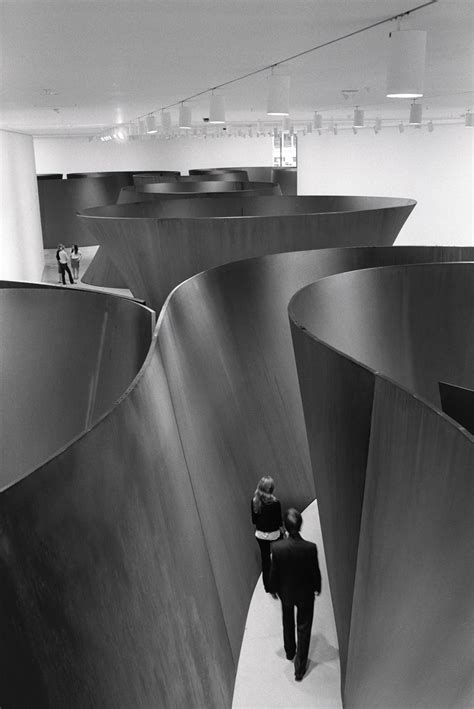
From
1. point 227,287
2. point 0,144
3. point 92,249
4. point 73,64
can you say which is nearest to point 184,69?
point 73,64

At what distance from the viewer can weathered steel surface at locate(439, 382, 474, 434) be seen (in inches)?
212

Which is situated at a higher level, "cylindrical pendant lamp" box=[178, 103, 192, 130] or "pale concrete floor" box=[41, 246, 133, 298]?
"cylindrical pendant lamp" box=[178, 103, 192, 130]

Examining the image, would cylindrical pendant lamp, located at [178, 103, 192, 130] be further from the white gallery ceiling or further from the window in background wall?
the window in background wall

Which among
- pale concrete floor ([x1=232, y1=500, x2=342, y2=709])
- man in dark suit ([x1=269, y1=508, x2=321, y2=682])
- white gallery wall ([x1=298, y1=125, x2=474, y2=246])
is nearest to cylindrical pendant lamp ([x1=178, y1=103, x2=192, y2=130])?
pale concrete floor ([x1=232, y1=500, x2=342, y2=709])

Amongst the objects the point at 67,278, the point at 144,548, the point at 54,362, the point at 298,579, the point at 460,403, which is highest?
the point at 144,548

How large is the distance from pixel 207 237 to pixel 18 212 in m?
7.17

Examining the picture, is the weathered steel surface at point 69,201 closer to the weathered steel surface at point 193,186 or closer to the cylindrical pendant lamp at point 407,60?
the weathered steel surface at point 193,186

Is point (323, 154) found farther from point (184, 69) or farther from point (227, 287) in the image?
point (227, 287)

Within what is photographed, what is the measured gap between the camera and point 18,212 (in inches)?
593

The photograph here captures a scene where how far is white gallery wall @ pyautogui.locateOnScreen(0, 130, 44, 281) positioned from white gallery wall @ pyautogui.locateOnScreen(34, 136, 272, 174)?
13.0m

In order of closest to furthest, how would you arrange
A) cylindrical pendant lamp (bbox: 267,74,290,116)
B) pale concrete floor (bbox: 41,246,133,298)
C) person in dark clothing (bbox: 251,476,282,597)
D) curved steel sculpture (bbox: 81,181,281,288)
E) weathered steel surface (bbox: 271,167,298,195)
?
1. person in dark clothing (bbox: 251,476,282,597)
2. cylindrical pendant lamp (bbox: 267,74,290,116)
3. curved steel sculpture (bbox: 81,181,281,288)
4. pale concrete floor (bbox: 41,246,133,298)
5. weathered steel surface (bbox: 271,167,298,195)

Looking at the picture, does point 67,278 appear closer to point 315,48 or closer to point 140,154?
point 315,48

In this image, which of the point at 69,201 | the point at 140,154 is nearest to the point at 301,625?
the point at 69,201

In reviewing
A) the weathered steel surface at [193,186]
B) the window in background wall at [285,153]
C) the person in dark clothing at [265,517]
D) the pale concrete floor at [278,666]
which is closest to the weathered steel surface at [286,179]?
the weathered steel surface at [193,186]
